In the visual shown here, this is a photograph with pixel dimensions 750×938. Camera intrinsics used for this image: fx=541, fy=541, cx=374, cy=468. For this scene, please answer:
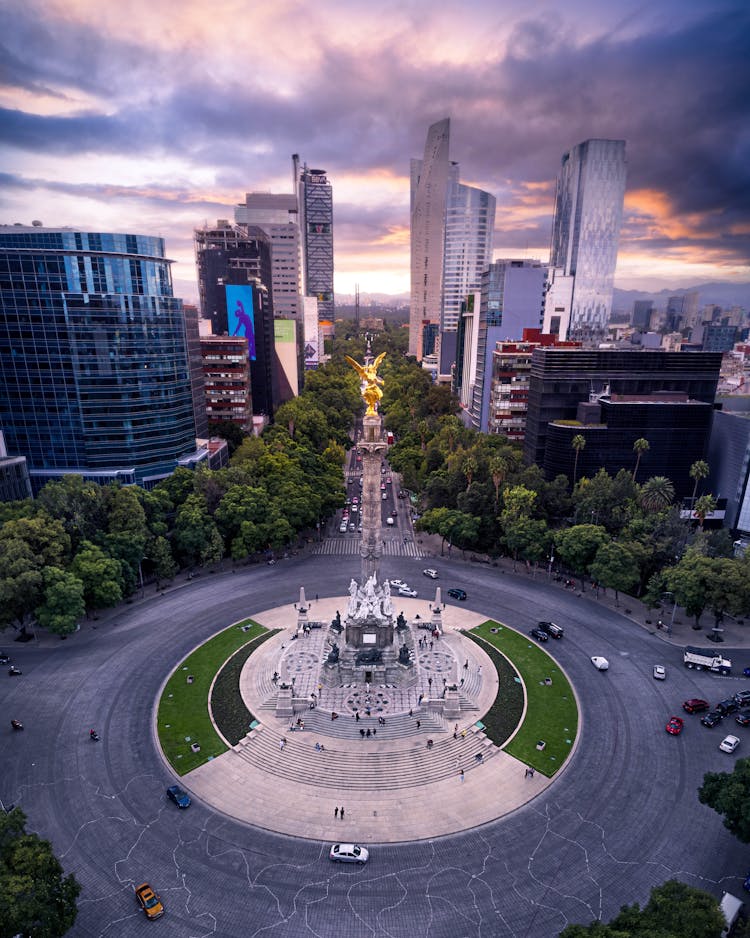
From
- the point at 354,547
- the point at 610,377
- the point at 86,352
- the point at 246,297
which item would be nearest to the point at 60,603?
the point at 86,352

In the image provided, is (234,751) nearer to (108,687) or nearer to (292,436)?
(108,687)

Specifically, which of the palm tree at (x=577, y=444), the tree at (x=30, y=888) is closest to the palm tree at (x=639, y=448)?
the palm tree at (x=577, y=444)

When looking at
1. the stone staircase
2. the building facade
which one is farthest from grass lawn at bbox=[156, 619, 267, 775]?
the building facade

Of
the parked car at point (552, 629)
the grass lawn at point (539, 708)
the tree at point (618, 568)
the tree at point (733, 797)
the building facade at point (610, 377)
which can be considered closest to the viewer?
the tree at point (733, 797)

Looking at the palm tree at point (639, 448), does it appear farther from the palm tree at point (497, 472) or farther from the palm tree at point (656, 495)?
the palm tree at point (497, 472)

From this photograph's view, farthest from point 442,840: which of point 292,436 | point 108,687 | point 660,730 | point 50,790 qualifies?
point 292,436

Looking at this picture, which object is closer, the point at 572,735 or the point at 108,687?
the point at 572,735

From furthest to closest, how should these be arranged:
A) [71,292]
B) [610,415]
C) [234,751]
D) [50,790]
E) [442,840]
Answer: [610,415] → [71,292] → [234,751] → [50,790] → [442,840]

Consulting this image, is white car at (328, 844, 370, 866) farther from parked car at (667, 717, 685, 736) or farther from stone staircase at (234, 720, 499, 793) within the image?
parked car at (667, 717, 685, 736)
